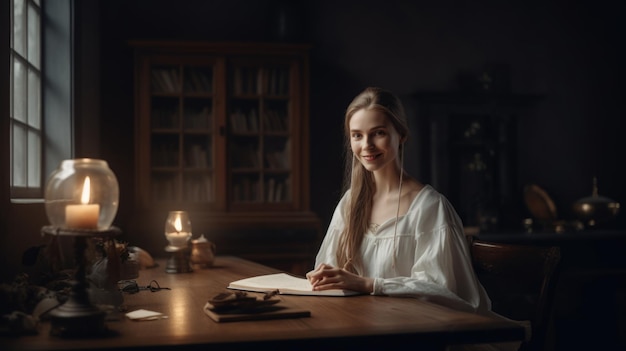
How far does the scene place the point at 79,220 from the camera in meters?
1.24

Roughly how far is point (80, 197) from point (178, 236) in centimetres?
136

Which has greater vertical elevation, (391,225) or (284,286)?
(391,225)

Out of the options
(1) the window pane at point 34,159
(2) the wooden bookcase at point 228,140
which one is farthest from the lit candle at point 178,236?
(2) the wooden bookcase at point 228,140

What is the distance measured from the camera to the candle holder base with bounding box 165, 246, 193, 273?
2.51 m

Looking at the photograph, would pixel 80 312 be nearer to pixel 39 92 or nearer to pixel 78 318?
pixel 78 318

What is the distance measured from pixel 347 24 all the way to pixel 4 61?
358cm

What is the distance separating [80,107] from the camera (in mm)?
3670

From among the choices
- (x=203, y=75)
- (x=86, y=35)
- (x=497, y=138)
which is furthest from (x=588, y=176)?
(x=86, y=35)

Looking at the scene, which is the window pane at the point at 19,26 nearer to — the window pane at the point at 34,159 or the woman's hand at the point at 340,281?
the window pane at the point at 34,159

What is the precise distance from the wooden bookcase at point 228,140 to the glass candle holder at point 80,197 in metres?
3.36

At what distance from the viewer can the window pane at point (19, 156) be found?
2781 millimetres

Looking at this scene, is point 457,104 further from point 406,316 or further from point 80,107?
point 406,316

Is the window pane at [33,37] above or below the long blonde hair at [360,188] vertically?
above

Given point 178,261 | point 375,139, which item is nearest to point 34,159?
point 178,261
